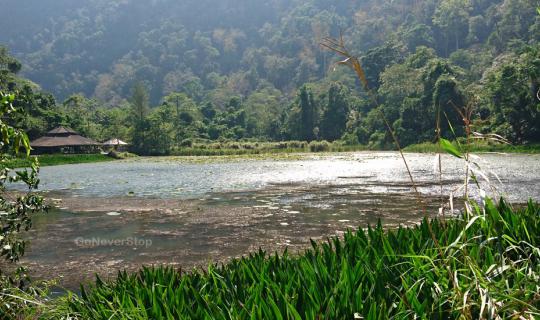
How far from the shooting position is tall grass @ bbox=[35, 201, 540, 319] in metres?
2.17

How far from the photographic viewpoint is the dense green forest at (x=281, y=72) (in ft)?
176

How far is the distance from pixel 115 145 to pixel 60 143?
14.6 m

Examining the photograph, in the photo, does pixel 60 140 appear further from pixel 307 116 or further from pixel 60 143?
pixel 307 116

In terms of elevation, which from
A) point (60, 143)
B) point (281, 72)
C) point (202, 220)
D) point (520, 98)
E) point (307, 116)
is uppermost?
point (281, 72)

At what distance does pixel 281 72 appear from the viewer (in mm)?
143125

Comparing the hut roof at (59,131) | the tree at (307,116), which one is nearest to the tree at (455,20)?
the tree at (307,116)

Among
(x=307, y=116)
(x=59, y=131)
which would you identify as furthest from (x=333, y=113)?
(x=59, y=131)

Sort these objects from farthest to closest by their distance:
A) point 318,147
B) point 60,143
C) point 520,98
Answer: point 318,147 → point 60,143 → point 520,98

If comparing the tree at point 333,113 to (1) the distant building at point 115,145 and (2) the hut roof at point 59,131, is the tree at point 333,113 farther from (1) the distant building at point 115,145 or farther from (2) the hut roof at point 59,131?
(2) the hut roof at point 59,131

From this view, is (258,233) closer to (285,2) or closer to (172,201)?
(172,201)

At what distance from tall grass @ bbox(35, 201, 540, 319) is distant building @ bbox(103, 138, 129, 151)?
220ft

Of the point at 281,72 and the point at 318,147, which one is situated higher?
the point at 281,72

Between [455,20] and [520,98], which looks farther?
[455,20]

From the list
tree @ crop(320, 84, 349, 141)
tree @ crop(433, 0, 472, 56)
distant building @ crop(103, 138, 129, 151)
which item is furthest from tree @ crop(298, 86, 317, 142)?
tree @ crop(433, 0, 472, 56)
